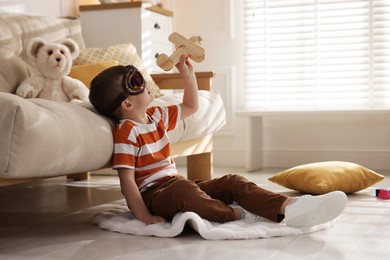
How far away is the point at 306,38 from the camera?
4.12m

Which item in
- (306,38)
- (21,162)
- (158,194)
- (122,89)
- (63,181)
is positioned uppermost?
(306,38)

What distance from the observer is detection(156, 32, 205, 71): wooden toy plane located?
6.61 feet


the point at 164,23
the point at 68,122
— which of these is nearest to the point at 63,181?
the point at 164,23

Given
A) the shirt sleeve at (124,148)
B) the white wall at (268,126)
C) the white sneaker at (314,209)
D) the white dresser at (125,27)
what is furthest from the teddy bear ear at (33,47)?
the white wall at (268,126)

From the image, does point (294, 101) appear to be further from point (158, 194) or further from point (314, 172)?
point (158, 194)

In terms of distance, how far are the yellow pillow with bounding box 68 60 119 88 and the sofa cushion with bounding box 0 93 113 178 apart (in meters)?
0.94

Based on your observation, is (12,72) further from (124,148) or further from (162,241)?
(162,241)

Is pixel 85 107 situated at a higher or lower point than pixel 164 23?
lower

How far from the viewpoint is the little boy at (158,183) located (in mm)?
1847

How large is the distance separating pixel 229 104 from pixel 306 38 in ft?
2.20

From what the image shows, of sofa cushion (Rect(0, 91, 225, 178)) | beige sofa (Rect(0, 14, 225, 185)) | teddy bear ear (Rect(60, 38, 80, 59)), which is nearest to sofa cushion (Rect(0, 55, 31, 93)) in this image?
beige sofa (Rect(0, 14, 225, 185))

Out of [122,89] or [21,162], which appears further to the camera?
[122,89]

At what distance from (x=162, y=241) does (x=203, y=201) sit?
0.62ft

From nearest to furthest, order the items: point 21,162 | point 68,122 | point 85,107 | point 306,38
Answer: point 21,162 < point 68,122 < point 85,107 < point 306,38
